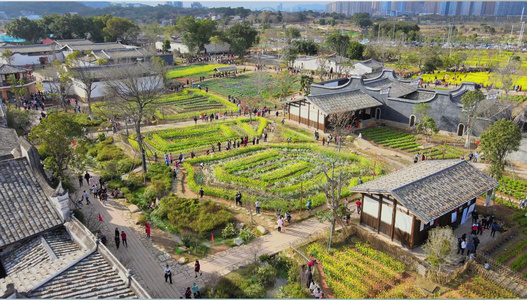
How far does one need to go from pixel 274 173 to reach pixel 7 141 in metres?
18.5

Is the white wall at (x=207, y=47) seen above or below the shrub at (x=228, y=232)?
above

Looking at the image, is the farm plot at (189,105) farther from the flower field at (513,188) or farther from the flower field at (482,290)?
the flower field at (482,290)

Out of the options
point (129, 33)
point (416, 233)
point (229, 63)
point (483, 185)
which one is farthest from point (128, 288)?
point (129, 33)

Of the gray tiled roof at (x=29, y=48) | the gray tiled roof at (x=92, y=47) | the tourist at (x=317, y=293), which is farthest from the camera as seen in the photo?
the gray tiled roof at (x=92, y=47)

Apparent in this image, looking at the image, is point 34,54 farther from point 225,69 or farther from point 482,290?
point 482,290

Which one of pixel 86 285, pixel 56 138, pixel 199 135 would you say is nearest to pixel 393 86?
pixel 199 135

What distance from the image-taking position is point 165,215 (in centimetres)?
2330

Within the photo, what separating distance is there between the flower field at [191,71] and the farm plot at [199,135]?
92.4 feet

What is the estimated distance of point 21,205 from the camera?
52.0 ft

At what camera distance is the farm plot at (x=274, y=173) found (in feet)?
84.2

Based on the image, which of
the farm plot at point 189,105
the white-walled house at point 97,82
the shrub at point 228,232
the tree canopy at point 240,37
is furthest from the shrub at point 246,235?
the tree canopy at point 240,37

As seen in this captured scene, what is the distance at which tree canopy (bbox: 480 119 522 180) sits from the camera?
23.9 meters

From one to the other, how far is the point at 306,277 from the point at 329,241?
322 cm

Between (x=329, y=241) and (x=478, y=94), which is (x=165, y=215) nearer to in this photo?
(x=329, y=241)
